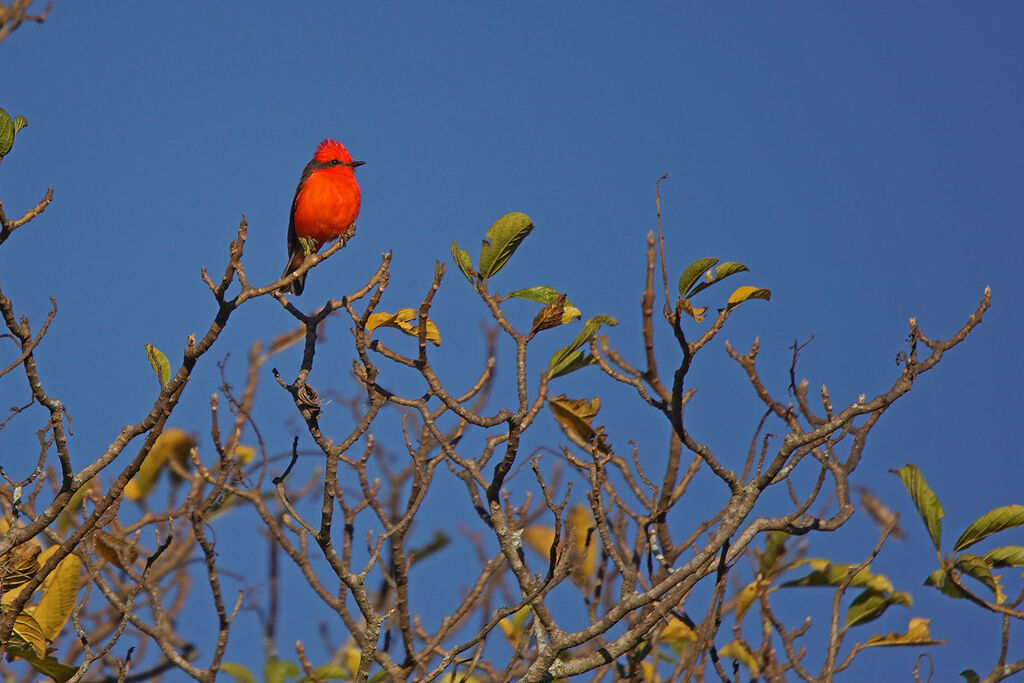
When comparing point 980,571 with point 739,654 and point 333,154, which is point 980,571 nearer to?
point 739,654

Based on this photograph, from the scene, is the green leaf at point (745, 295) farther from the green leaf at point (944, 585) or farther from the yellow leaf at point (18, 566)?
the yellow leaf at point (18, 566)

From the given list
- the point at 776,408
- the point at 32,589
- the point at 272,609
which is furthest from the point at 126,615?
the point at 272,609

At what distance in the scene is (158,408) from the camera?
11.6ft

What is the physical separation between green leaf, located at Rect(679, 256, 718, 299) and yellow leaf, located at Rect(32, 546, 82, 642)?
95.9 inches

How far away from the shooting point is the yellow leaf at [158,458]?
570 cm

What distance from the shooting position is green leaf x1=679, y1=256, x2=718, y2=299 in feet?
12.0

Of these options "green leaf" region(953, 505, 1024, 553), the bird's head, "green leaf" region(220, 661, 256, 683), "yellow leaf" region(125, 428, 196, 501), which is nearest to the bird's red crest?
the bird's head

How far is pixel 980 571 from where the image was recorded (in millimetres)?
4102

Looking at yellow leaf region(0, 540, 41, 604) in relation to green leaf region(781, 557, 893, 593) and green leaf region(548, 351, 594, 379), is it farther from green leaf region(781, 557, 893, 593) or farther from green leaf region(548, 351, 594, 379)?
green leaf region(781, 557, 893, 593)

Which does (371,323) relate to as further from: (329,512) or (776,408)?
(776,408)

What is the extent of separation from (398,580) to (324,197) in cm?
419

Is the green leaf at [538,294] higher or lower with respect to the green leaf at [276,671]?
higher

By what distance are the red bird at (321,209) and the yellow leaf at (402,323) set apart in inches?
154

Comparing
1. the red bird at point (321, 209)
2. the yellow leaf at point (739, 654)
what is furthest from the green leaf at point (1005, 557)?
the red bird at point (321, 209)
